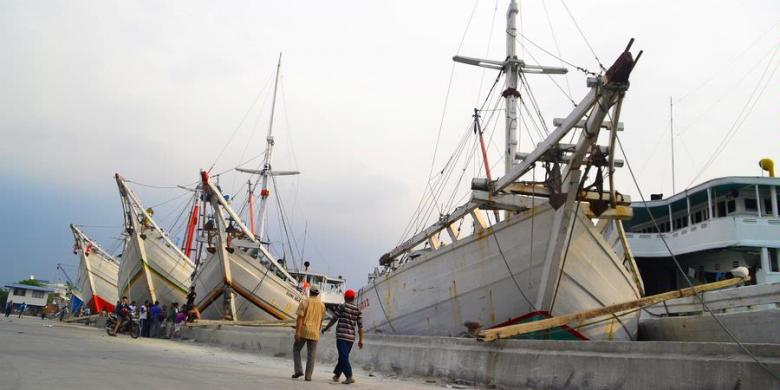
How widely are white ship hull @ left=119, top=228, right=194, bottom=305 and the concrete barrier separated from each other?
63.1 ft

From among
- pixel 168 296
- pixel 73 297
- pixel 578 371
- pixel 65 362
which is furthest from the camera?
pixel 73 297

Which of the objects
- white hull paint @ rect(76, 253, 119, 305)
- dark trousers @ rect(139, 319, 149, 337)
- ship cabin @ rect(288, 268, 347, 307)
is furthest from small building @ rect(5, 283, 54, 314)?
dark trousers @ rect(139, 319, 149, 337)

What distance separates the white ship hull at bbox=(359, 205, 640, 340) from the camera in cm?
1038

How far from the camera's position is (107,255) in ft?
125

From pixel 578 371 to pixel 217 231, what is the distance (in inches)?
657

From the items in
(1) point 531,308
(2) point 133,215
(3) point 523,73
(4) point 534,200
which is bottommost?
(1) point 531,308

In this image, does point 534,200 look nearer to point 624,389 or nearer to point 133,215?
point 624,389

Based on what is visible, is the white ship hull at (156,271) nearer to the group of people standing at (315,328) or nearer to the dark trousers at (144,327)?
the dark trousers at (144,327)

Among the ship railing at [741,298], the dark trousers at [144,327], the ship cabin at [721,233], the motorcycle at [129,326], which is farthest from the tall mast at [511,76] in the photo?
the dark trousers at [144,327]

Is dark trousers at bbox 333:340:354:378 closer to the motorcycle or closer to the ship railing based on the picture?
the ship railing

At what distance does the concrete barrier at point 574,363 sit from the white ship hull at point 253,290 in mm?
11685

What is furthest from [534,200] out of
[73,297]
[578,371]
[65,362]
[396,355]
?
[73,297]

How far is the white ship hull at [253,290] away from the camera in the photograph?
797 inches

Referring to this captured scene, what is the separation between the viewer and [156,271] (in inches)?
1016
